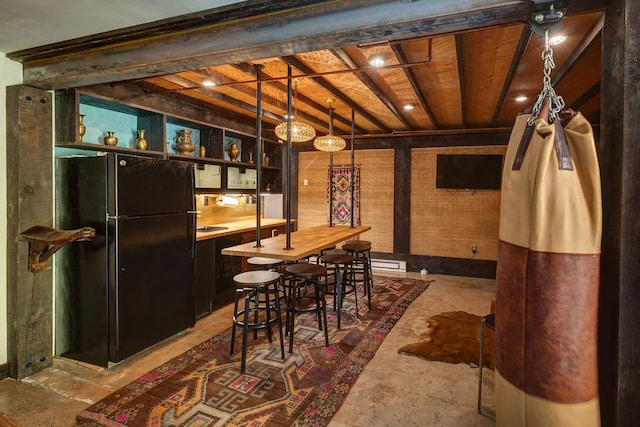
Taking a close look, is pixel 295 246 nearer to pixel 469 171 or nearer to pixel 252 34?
pixel 252 34

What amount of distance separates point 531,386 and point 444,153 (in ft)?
16.9

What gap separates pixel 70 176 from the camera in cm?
286

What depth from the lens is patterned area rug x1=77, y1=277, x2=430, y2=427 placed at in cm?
212

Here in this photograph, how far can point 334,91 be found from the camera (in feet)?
12.0

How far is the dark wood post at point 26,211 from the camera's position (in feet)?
8.24

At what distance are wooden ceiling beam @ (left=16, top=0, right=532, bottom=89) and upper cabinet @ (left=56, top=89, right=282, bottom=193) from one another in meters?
0.46

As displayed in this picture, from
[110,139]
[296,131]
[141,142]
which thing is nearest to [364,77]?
[296,131]

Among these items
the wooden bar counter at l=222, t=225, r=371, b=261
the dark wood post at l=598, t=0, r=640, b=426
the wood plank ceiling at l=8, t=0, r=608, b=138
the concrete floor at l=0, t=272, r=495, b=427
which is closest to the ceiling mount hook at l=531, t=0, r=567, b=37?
the wood plank ceiling at l=8, t=0, r=608, b=138

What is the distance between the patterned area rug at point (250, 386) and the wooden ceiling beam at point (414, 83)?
2.43 meters

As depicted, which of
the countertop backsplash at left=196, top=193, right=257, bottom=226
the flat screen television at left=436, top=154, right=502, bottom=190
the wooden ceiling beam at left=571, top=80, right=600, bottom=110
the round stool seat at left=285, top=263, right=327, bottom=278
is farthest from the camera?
the flat screen television at left=436, top=154, right=502, bottom=190

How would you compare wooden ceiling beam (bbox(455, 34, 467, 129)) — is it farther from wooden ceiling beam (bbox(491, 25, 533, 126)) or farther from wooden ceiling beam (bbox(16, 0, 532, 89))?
wooden ceiling beam (bbox(16, 0, 532, 89))

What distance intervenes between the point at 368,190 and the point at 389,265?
140 centimetres

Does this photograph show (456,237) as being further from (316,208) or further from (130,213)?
(130,213)

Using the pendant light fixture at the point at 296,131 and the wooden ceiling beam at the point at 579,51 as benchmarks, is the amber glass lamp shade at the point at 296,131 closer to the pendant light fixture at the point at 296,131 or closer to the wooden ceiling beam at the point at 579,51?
the pendant light fixture at the point at 296,131
